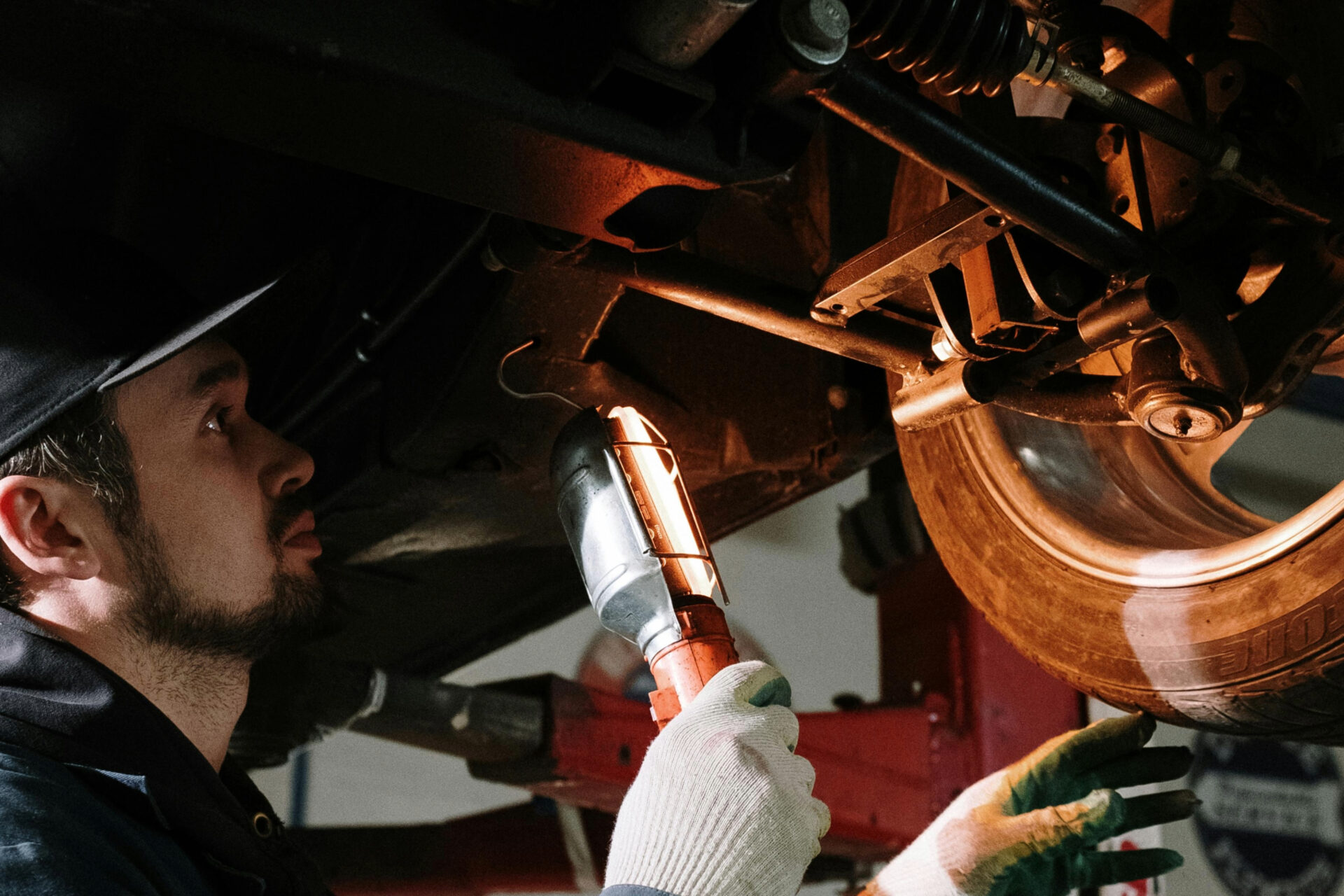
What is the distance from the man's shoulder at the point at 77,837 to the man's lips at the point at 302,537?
0.37 metres

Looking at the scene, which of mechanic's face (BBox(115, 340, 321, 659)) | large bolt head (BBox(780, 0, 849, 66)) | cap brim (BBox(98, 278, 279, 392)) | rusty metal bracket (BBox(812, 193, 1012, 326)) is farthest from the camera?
mechanic's face (BBox(115, 340, 321, 659))

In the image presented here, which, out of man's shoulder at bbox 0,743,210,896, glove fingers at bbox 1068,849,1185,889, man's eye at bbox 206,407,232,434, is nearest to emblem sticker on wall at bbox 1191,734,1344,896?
glove fingers at bbox 1068,849,1185,889

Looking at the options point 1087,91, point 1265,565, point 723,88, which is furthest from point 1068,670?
point 723,88

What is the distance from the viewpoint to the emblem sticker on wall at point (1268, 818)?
11.2 feet

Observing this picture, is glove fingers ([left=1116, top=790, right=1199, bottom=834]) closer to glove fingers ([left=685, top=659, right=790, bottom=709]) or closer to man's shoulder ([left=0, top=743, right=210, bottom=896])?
glove fingers ([left=685, top=659, right=790, bottom=709])

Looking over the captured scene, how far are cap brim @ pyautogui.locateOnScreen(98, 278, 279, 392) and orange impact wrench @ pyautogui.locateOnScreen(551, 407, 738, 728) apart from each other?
334mm

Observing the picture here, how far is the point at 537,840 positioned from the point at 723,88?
197 centimetres

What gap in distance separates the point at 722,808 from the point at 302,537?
654mm

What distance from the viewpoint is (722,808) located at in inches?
35.3

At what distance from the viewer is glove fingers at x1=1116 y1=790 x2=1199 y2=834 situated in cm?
117

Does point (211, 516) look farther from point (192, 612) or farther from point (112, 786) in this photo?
point (112, 786)

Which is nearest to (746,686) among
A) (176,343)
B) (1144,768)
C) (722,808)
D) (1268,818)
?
(722,808)

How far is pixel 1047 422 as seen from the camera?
4.25ft

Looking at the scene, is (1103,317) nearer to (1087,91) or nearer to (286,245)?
(1087,91)
